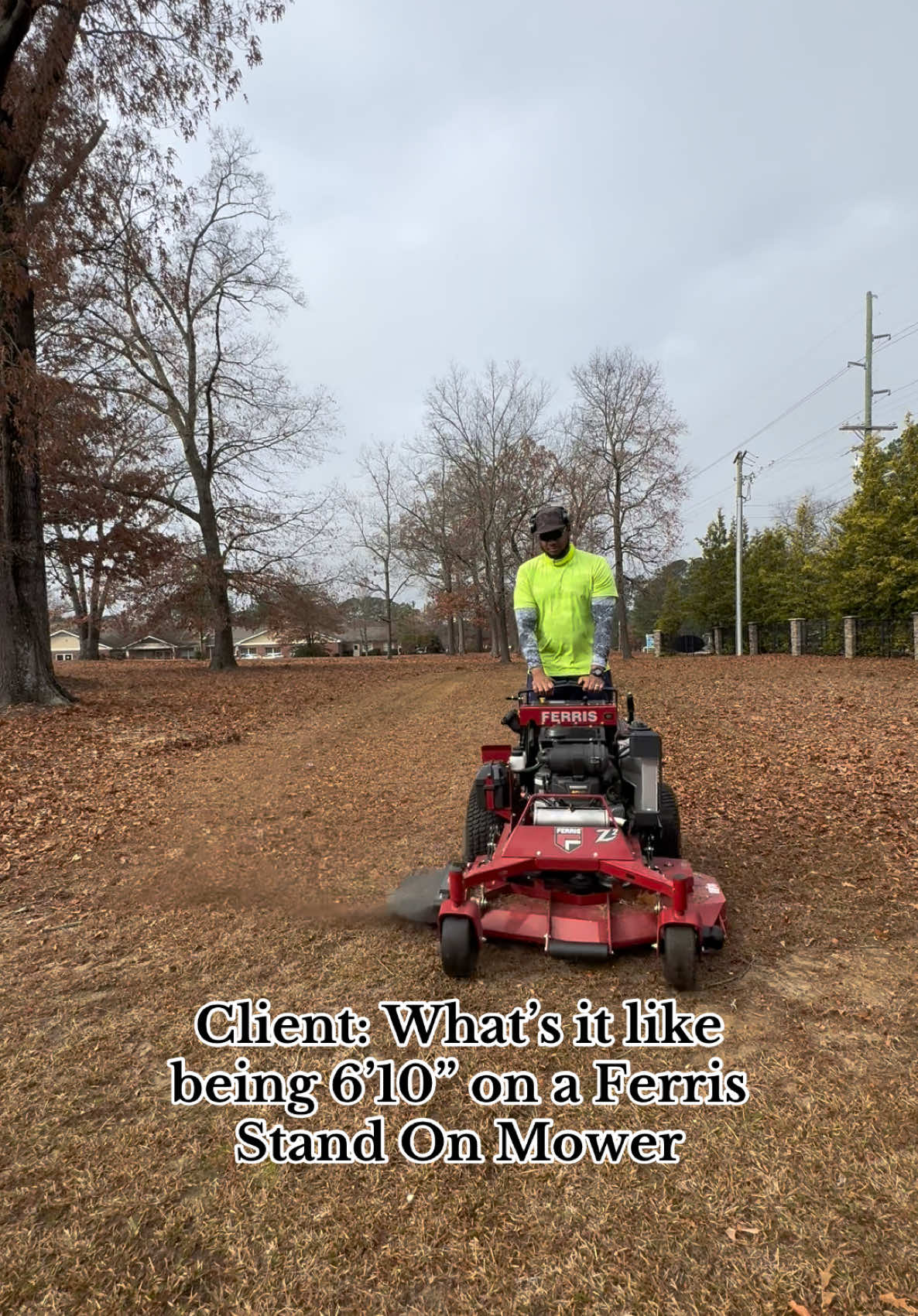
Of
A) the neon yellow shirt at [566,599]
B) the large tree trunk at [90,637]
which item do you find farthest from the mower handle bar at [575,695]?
the large tree trunk at [90,637]

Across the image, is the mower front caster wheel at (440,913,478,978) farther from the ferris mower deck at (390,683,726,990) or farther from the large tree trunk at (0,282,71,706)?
the large tree trunk at (0,282,71,706)

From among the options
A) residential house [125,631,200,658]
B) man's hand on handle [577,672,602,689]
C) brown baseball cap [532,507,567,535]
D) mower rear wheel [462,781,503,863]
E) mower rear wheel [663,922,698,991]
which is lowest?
mower rear wheel [663,922,698,991]

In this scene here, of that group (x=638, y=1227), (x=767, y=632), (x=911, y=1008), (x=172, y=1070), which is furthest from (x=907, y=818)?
(x=767, y=632)

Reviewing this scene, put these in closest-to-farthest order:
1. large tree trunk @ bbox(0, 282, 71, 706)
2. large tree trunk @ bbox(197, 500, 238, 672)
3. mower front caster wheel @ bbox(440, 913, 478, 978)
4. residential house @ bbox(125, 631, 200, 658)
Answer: mower front caster wheel @ bbox(440, 913, 478, 978), large tree trunk @ bbox(0, 282, 71, 706), large tree trunk @ bbox(197, 500, 238, 672), residential house @ bbox(125, 631, 200, 658)

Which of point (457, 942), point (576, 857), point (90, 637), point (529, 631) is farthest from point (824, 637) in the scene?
point (90, 637)

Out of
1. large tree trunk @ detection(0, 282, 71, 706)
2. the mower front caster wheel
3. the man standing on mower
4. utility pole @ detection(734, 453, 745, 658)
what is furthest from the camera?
utility pole @ detection(734, 453, 745, 658)

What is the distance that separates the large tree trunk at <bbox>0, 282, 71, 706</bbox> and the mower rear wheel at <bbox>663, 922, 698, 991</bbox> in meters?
10.9

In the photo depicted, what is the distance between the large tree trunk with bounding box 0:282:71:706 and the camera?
36.2 feet

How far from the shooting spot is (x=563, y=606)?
4.32 meters

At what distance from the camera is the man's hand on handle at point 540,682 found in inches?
161

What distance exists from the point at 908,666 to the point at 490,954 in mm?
19435

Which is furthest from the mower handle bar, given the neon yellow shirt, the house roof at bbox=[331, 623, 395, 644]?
the house roof at bbox=[331, 623, 395, 644]

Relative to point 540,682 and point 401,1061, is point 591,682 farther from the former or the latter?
point 401,1061

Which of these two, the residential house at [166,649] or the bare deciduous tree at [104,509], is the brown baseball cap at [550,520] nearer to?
the bare deciduous tree at [104,509]
